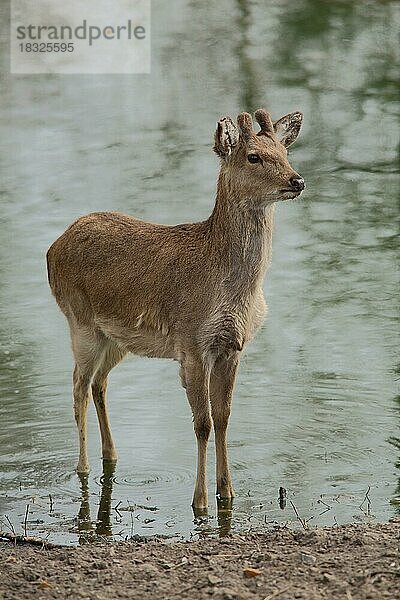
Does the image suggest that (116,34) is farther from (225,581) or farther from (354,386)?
(225,581)

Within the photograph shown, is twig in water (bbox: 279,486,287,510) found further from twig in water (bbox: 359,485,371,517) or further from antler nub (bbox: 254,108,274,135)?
antler nub (bbox: 254,108,274,135)

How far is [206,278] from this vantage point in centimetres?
806

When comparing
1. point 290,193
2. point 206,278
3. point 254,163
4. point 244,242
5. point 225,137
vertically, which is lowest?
point 206,278

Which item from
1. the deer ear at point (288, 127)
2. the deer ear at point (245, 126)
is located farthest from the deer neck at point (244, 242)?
the deer ear at point (288, 127)

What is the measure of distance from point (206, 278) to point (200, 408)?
29.2 inches

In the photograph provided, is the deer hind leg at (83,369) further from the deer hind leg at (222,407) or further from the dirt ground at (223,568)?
the dirt ground at (223,568)

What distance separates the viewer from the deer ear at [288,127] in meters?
8.12

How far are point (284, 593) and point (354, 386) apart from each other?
14.0 ft

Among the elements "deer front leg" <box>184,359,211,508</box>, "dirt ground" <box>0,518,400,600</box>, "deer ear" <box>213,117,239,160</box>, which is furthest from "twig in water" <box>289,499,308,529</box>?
"deer ear" <box>213,117,239,160</box>

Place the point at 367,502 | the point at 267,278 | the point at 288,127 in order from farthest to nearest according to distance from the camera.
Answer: the point at 267,278
the point at 288,127
the point at 367,502

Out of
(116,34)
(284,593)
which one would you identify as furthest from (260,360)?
(116,34)

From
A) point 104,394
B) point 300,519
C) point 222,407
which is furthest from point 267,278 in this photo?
point 300,519

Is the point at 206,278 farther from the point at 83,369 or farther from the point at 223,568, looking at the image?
the point at 223,568

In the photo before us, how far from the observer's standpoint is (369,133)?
56.3 feet
